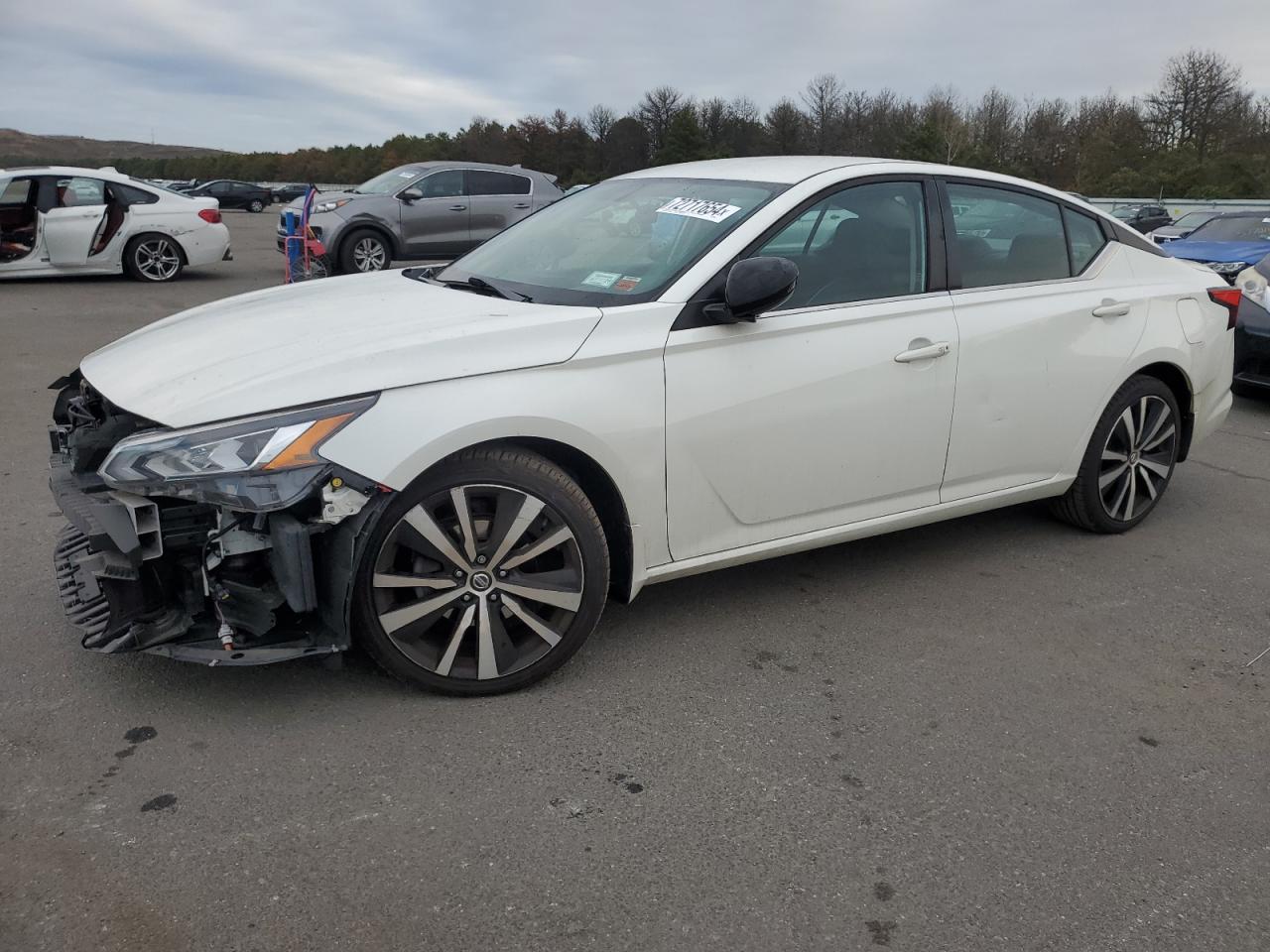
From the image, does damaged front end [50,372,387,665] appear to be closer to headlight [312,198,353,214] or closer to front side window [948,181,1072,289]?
front side window [948,181,1072,289]

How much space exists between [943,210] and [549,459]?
1959 mm

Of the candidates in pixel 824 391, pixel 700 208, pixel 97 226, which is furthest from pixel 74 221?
pixel 824 391

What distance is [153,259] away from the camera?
1348cm

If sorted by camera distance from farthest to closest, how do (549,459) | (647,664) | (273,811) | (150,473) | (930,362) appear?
(930,362)
(647,664)
(549,459)
(150,473)
(273,811)

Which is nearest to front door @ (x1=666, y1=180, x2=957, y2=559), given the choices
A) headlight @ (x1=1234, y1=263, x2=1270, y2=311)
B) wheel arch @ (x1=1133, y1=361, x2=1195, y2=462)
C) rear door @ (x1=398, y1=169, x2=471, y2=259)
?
wheel arch @ (x1=1133, y1=361, x2=1195, y2=462)

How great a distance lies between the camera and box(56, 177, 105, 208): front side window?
1241cm

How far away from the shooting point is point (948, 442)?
396 cm

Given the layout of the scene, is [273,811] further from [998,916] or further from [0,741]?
[998,916]

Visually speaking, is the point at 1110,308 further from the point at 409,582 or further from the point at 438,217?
the point at 438,217

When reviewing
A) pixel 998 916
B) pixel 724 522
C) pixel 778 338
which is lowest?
pixel 998 916

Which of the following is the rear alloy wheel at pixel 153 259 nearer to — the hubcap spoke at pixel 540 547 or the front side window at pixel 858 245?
the front side window at pixel 858 245

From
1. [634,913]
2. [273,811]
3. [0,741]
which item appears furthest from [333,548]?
[634,913]

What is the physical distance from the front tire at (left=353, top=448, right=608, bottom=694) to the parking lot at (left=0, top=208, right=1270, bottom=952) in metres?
0.14

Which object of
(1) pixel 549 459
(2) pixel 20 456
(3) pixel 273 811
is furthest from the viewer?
(2) pixel 20 456
